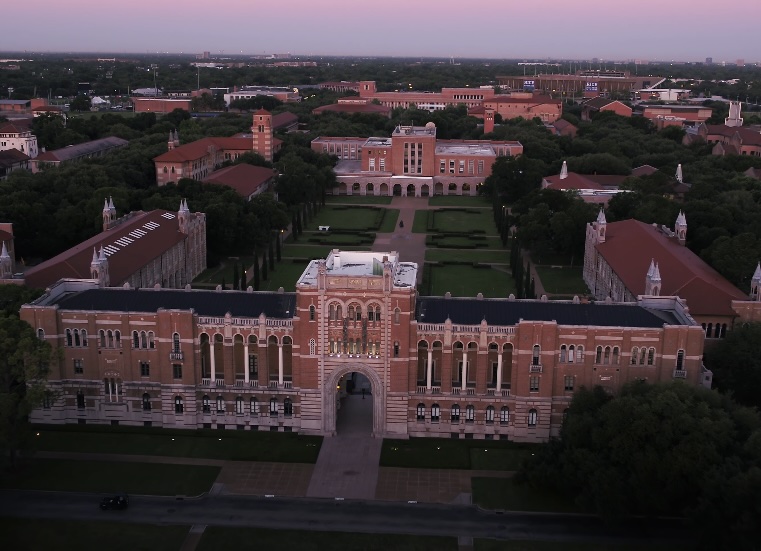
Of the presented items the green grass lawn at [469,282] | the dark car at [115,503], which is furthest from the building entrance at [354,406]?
the green grass lawn at [469,282]

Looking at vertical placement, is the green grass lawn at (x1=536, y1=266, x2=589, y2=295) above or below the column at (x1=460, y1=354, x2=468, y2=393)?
below

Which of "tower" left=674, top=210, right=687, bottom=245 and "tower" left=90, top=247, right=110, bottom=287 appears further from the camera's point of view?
"tower" left=674, top=210, right=687, bottom=245

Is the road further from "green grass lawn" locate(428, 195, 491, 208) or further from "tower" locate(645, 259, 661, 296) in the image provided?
"green grass lawn" locate(428, 195, 491, 208)

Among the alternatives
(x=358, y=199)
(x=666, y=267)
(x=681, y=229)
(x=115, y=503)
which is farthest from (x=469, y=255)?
(x=115, y=503)

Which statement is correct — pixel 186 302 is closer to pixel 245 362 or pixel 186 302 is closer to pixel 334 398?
pixel 245 362

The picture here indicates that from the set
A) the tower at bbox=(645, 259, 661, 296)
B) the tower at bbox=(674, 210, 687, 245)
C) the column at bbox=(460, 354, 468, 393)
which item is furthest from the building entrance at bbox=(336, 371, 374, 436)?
Result: the tower at bbox=(674, 210, 687, 245)
